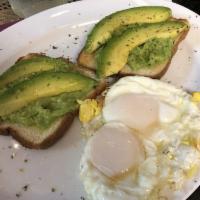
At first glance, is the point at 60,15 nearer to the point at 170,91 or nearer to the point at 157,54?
the point at 157,54

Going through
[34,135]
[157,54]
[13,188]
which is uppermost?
[157,54]

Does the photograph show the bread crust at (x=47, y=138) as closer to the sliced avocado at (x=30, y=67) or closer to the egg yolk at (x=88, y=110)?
the egg yolk at (x=88, y=110)

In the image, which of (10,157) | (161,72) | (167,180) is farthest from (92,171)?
(161,72)

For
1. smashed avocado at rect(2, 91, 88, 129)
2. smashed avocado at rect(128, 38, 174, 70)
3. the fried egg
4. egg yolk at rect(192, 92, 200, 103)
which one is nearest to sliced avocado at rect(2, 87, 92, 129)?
smashed avocado at rect(2, 91, 88, 129)

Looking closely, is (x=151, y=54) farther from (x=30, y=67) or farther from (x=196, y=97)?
(x=30, y=67)

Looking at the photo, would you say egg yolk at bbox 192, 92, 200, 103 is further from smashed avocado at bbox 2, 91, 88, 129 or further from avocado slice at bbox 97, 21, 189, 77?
smashed avocado at bbox 2, 91, 88, 129

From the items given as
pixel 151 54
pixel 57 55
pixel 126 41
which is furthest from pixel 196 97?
pixel 57 55
